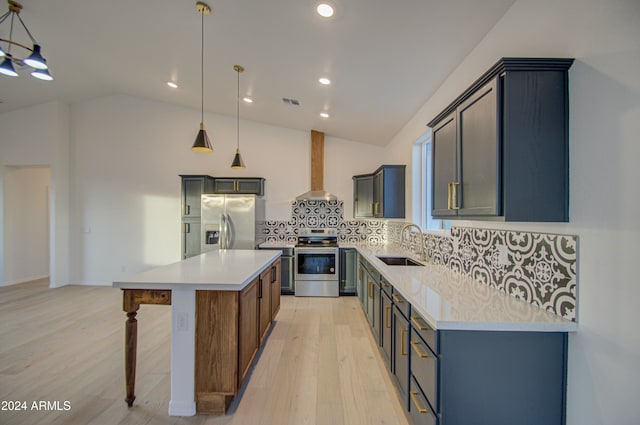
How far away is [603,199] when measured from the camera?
1.08 metres

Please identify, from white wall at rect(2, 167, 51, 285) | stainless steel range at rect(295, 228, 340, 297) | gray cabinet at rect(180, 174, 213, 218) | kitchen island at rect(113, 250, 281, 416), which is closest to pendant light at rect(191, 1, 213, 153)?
kitchen island at rect(113, 250, 281, 416)

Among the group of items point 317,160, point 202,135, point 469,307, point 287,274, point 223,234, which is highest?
point 317,160

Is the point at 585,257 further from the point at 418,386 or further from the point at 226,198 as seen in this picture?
the point at 226,198

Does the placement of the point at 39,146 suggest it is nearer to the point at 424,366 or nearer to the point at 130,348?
the point at 130,348

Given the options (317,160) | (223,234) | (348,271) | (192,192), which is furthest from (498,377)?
(192,192)

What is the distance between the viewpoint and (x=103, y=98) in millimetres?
5312

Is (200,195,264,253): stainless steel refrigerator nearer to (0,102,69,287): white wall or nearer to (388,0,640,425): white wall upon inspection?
(0,102,69,287): white wall

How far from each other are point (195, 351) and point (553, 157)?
2396mm

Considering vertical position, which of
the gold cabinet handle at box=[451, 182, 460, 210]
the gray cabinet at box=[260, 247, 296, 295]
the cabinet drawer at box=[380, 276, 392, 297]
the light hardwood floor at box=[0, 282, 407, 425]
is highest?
the gold cabinet handle at box=[451, 182, 460, 210]

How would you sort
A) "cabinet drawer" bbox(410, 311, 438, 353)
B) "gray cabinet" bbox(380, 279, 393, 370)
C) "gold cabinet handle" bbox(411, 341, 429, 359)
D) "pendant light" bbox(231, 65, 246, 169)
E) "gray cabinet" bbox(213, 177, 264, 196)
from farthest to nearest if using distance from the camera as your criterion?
"gray cabinet" bbox(213, 177, 264, 196) → "pendant light" bbox(231, 65, 246, 169) → "gray cabinet" bbox(380, 279, 393, 370) → "gold cabinet handle" bbox(411, 341, 429, 359) → "cabinet drawer" bbox(410, 311, 438, 353)

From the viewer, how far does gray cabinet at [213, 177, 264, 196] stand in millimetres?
4902

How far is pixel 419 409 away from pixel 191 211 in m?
4.50

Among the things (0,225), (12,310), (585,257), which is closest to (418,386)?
(585,257)

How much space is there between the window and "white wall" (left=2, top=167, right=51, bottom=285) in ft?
24.5
